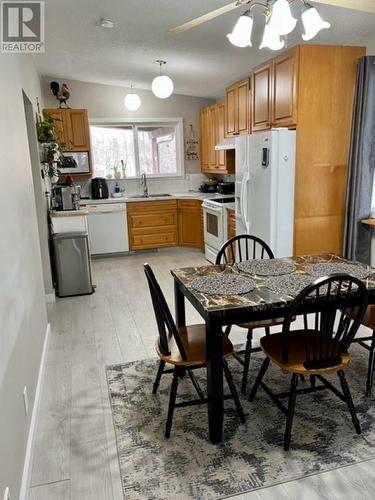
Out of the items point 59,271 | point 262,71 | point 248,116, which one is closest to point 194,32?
point 262,71

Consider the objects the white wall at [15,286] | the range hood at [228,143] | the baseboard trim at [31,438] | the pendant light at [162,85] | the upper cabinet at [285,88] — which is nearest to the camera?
the white wall at [15,286]

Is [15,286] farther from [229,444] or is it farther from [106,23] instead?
[106,23]

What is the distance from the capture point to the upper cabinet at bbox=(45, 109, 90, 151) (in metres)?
5.66

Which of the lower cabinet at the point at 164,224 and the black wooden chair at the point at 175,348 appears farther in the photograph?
the lower cabinet at the point at 164,224

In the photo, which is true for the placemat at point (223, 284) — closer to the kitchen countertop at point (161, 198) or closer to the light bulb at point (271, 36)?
the light bulb at point (271, 36)

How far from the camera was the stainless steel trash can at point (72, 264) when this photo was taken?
4.25m

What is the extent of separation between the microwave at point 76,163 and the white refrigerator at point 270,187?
8.94ft

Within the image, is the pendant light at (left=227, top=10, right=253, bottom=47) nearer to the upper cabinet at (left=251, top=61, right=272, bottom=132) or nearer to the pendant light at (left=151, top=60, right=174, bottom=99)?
the upper cabinet at (left=251, top=61, right=272, bottom=132)

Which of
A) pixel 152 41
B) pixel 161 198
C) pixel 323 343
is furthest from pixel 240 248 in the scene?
pixel 161 198

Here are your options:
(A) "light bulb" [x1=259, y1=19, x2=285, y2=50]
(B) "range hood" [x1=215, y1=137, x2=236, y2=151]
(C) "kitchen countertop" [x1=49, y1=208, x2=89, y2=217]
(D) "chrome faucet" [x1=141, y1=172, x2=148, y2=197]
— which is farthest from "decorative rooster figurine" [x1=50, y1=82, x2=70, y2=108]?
(A) "light bulb" [x1=259, y1=19, x2=285, y2=50]

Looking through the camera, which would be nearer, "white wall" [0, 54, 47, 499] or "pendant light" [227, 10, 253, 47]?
"white wall" [0, 54, 47, 499]

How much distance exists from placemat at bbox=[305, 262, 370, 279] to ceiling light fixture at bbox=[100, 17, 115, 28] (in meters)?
2.67

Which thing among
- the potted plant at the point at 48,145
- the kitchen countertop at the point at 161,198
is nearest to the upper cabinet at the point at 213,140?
the kitchen countertop at the point at 161,198

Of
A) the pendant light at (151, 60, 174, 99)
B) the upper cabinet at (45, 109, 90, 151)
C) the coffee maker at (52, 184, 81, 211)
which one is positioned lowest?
the coffee maker at (52, 184, 81, 211)
